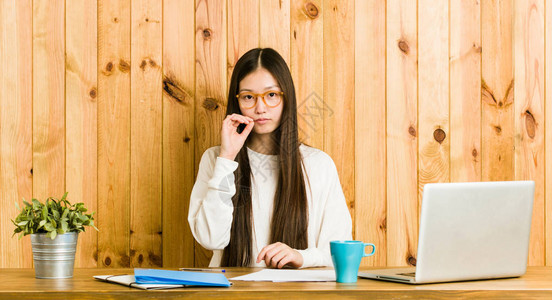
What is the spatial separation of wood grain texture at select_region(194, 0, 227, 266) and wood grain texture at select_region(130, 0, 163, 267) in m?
0.16

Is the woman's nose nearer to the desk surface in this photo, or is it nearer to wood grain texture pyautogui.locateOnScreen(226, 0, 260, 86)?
wood grain texture pyautogui.locateOnScreen(226, 0, 260, 86)

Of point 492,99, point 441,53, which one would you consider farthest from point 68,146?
point 492,99

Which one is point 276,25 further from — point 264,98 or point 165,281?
point 165,281

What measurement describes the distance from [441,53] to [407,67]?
0.52 feet

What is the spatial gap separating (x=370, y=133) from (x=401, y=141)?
5.3 inches

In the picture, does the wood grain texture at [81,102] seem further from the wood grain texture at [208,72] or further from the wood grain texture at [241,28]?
the wood grain texture at [241,28]

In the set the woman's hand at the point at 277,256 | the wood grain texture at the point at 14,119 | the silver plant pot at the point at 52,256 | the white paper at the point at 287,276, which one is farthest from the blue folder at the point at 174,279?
the wood grain texture at the point at 14,119

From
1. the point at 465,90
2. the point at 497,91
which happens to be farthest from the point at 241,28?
the point at 497,91

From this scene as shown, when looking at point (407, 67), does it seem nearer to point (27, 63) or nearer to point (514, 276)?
point (514, 276)

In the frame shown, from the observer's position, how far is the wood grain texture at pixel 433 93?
7.26 feet

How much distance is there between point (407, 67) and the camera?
7.25 feet

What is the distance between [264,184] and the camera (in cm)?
201

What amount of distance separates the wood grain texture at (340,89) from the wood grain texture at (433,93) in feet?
0.95

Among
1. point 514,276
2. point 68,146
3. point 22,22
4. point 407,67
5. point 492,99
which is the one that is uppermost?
point 22,22
